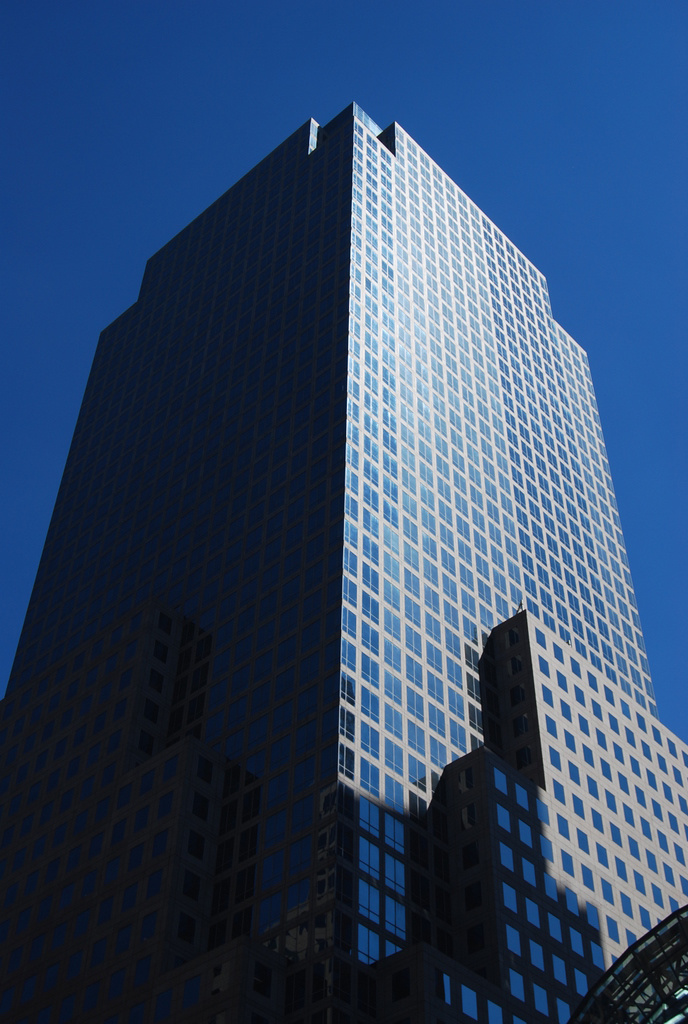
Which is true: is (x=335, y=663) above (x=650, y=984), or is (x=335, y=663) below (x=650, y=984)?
above

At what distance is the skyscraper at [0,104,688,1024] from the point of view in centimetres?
9250

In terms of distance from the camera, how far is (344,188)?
152000mm

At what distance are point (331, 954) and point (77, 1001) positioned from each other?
79.9ft

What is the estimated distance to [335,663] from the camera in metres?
100

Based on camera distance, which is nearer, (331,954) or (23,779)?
(331,954)

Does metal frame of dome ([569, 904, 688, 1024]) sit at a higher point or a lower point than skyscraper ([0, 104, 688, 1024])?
lower

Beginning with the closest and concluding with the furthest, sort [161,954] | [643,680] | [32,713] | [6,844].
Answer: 1. [161,954]
2. [6,844]
3. [32,713]
4. [643,680]

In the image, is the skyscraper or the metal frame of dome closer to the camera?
the metal frame of dome

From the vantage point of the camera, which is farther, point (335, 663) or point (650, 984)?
point (335, 663)

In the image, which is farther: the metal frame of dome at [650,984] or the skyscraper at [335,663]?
the skyscraper at [335,663]

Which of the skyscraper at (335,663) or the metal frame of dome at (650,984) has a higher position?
the skyscraper at (335,663)

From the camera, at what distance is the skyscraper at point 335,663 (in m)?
92.5

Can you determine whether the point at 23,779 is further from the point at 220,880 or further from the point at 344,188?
the point at 344,188

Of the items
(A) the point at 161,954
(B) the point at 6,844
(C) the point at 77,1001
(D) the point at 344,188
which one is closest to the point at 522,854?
(A) the point at 161,954
